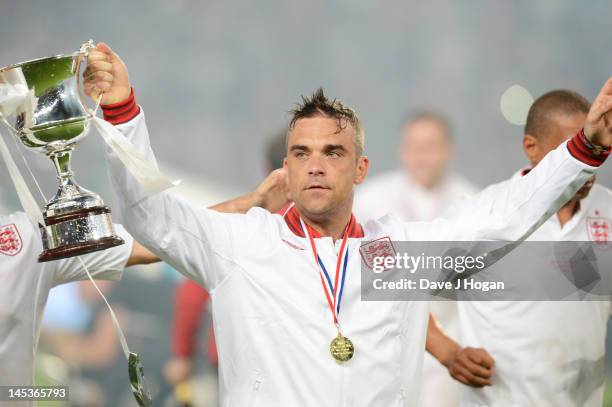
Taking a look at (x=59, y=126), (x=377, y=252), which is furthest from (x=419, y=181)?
(x=59, y=126)

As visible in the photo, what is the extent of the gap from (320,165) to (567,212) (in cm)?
131

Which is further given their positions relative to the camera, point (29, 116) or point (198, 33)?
point (198, 33)

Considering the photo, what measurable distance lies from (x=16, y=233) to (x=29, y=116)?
77 cm

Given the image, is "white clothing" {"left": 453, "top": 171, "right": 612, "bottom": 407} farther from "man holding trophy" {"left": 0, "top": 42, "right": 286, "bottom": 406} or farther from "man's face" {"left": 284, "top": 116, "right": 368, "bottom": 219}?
"man holding trophy" {"left": 0, "top": 42, "right": 286, "bottom": 406}

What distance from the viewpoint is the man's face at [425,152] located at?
6195 millimetres

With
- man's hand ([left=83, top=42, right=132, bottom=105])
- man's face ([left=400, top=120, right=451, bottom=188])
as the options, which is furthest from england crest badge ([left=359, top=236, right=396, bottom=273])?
man's face ([left=400, top=120, right=451, bottom=188])

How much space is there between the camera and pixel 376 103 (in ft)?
21.1

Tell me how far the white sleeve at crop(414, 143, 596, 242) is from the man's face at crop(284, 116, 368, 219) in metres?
0.40

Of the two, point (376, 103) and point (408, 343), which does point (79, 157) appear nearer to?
point (376, 103)

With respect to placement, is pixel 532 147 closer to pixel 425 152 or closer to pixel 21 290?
pixel 21 290

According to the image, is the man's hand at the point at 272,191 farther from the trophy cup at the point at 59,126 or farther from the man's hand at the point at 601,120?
the man's hand at the point at 601,120

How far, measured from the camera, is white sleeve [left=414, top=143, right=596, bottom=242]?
109 inches

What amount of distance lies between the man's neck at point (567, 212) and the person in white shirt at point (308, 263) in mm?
Result: 866

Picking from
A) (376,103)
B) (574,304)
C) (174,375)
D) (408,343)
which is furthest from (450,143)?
(408,343)
